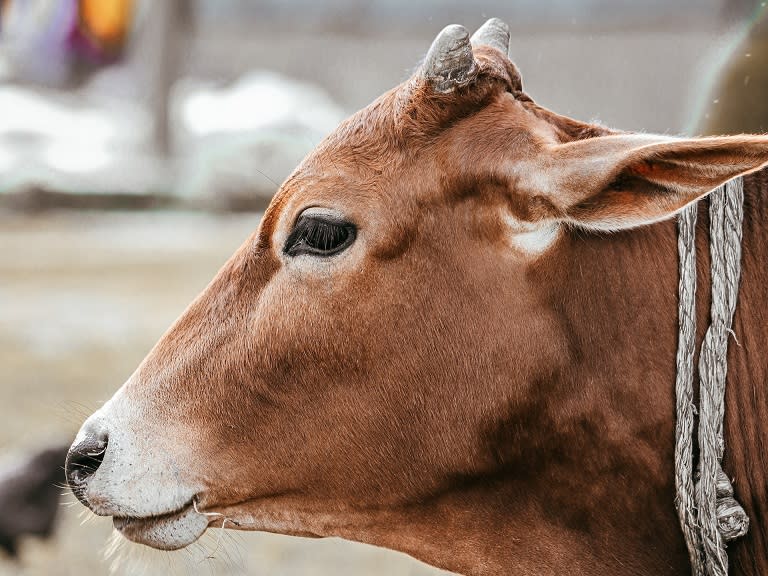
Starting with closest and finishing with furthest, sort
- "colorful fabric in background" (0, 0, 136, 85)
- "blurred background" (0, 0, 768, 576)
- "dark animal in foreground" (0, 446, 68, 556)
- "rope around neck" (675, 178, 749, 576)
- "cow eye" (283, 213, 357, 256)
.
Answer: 1. "rope around neck" (675, 178, 749, 576)
2. "cow eye" (283, 213, 357, 256)
3. "dark animal in foreground" (0, 446, 68, 556)
4. "blurred background" (0, 0, 768, 576)
5. "colorful fabric in background" (0, 0, 136, 85)

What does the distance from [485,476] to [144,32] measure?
1157cm

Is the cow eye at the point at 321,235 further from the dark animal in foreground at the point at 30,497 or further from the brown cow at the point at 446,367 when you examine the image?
the dark animal in foreground at the point at 30,497

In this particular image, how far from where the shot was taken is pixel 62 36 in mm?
13516

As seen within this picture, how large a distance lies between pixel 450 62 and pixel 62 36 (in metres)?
11.9

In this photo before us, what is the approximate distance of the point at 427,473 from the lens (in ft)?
9.09

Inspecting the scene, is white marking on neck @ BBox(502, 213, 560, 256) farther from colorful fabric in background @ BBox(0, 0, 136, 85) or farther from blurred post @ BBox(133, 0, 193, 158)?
colorful fabric in background @ BBox(0, 0, 136, 85)

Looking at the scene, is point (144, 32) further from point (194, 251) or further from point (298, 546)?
point (298, 546)

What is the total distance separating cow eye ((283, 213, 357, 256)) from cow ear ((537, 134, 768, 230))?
0.52m

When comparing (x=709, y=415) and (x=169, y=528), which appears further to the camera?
(x=169, y=528)

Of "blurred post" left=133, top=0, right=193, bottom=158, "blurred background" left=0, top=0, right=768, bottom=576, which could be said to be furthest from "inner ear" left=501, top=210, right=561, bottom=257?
"blurred post" left=133, top=0, right=193, bottom=158

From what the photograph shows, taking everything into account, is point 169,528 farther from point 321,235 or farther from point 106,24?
point 106,24

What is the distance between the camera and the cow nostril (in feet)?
9.15

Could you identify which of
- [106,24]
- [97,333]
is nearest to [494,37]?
[97,333]

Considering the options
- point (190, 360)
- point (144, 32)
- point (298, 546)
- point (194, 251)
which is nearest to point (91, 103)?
point (144, 32)
